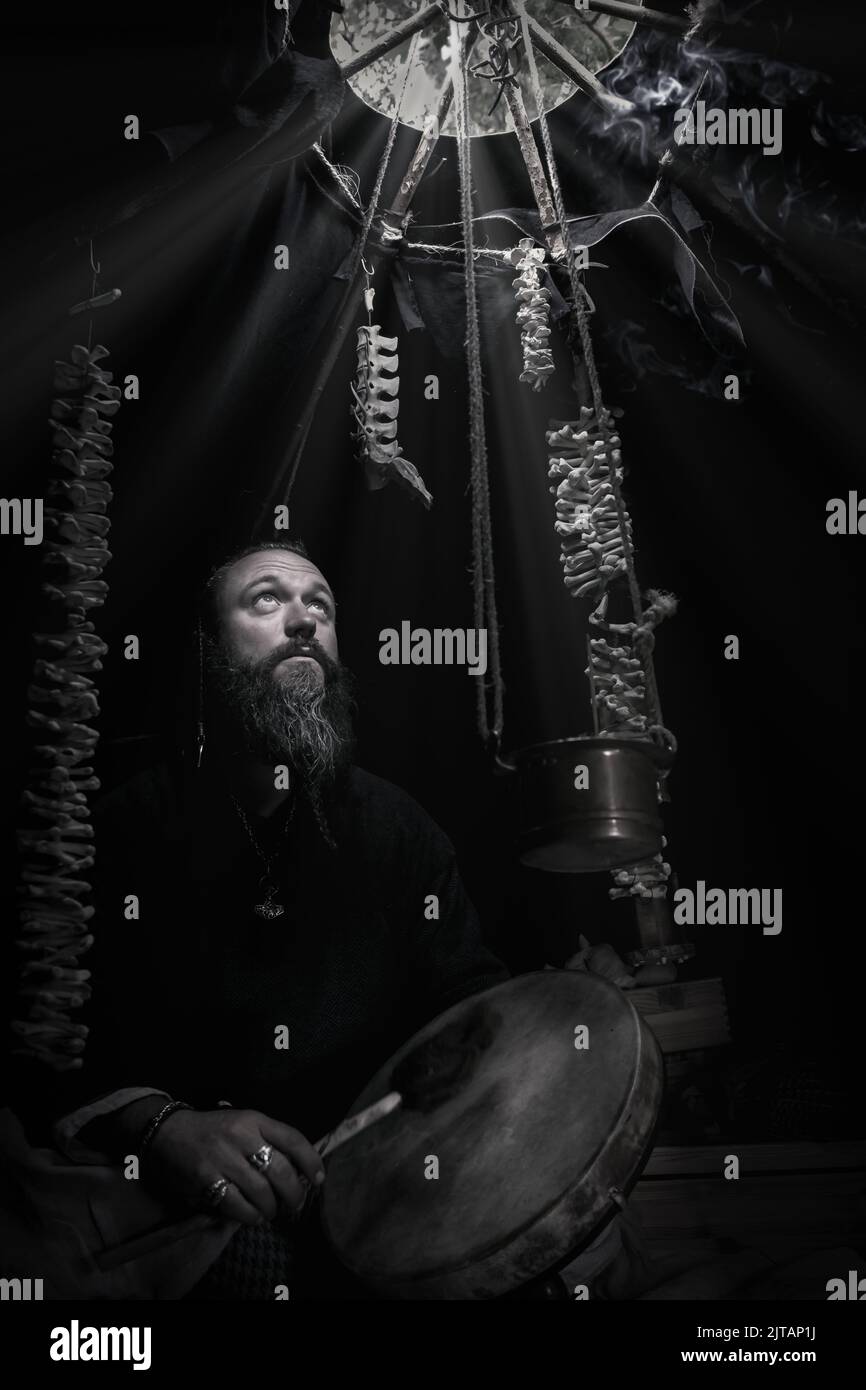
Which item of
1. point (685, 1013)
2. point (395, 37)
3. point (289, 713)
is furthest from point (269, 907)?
point (395, 37)

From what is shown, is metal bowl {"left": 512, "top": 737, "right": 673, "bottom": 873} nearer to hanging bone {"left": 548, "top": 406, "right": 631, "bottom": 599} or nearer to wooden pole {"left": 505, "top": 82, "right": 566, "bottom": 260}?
hanging bone {"left": 548, "top": 406, "right": 631, "bottom": 599}

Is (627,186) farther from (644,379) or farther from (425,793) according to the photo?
(425,793)

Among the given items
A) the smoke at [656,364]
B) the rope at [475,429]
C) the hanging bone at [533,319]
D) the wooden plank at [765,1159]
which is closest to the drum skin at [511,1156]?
the wooden plank at [765,1159]

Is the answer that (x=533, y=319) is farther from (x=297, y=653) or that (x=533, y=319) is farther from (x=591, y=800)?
(x=591, y=800)

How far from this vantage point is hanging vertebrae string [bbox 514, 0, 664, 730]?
10.4 ft

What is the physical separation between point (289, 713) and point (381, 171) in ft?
5.79

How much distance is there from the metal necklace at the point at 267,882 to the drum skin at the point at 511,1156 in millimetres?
579

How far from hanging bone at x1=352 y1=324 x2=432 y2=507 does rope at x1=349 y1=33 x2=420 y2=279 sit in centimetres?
28

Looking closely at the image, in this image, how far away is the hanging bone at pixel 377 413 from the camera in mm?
3662

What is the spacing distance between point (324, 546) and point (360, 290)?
918mm

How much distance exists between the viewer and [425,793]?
3.61 m

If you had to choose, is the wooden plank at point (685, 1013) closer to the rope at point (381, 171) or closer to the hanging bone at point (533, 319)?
the hanging bone at point (533, 319)

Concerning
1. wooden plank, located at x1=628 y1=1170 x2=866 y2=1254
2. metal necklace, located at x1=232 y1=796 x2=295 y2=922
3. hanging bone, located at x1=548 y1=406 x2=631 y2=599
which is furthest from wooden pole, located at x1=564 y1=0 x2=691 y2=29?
wooden plank, located at x1=628 y1=1170 x2=866 y2=1254

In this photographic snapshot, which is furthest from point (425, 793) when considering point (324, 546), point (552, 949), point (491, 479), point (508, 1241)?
point (508, 1241)
